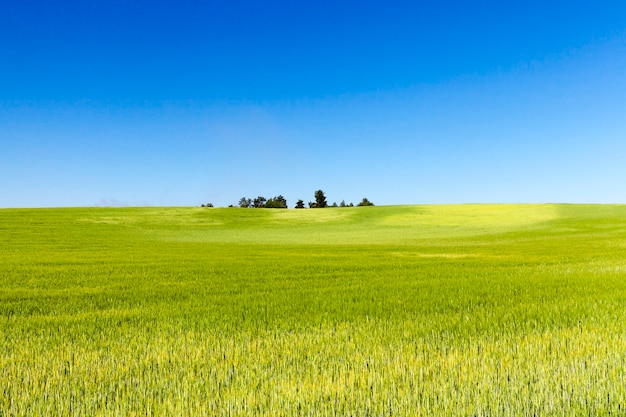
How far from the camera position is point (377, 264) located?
1630 cm

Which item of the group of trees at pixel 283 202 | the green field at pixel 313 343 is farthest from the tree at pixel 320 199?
the green field at pixel 313 343

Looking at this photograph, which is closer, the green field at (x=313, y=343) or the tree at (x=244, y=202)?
the green field at (x=313, y=343)

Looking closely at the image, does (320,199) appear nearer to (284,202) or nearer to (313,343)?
(284,202)

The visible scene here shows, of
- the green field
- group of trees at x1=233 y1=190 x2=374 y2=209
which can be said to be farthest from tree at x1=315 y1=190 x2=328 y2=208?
the green field

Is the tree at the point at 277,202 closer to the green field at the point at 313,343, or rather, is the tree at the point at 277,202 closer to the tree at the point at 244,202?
the tree at the point at 244,202

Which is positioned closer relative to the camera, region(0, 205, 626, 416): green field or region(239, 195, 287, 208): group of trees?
region(0, 205, 626, 416): green field

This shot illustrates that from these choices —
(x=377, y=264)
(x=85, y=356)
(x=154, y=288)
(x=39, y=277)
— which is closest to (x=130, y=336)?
(x=85, y=356)

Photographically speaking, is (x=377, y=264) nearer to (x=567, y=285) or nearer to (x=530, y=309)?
(x=567, y=285)

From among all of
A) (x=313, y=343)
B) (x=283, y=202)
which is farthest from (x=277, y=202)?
(x=313, y=343)

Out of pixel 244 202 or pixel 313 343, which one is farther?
pixel 244 202

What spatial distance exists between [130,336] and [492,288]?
289 inches

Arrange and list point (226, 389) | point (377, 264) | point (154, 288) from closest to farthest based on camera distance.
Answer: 1. point (226, 389)
2. point (154, 288)
3. point (377, 264)

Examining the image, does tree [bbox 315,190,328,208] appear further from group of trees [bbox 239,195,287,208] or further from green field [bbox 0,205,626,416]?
green field [bbox 0,205,626,416]

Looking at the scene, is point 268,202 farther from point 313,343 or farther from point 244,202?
point 313,343
